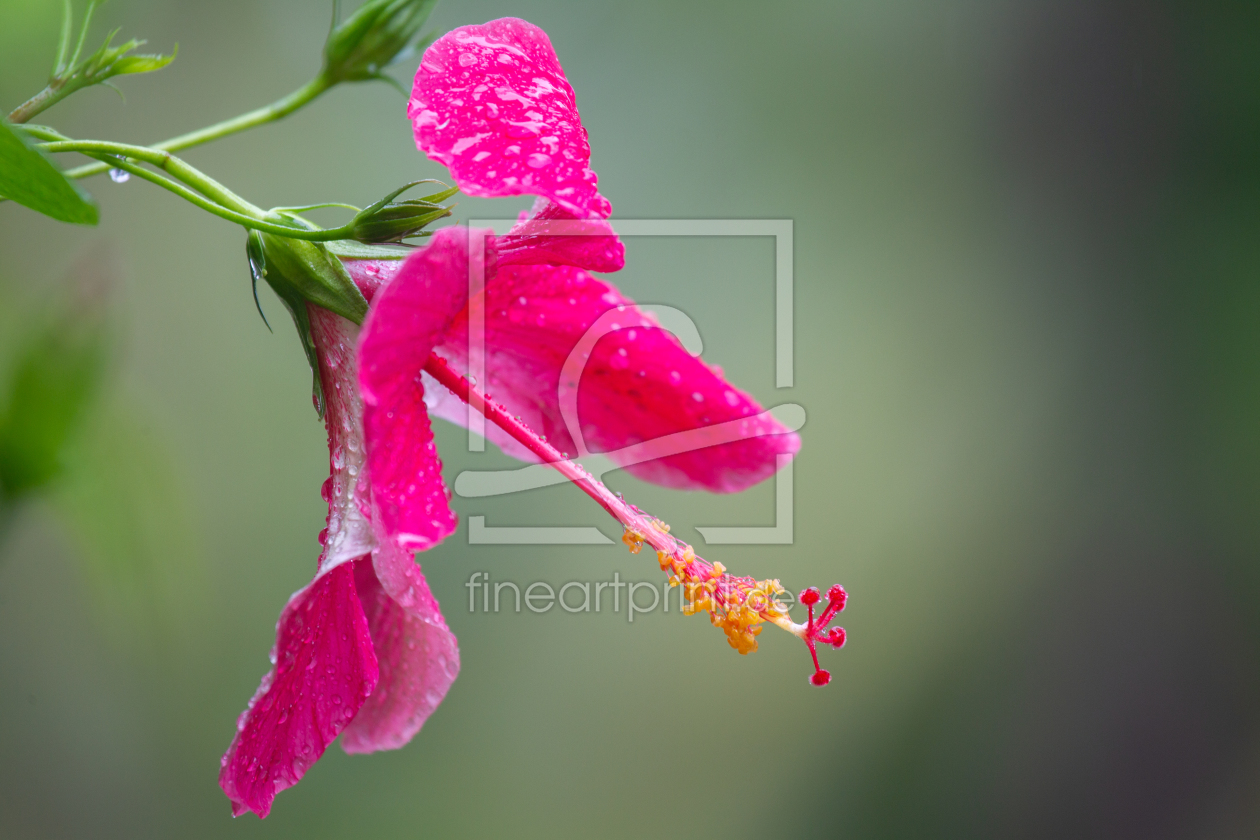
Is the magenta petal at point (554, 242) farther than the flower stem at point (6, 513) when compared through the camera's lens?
No

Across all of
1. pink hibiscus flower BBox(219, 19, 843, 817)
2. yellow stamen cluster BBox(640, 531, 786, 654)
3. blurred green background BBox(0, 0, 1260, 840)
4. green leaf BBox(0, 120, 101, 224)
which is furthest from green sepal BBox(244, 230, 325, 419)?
blurred green background BBox(0, 0, 1260, 840)

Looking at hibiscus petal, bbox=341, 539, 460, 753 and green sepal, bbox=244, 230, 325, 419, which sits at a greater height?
green sepal, bbox=244, 230, 325, 419

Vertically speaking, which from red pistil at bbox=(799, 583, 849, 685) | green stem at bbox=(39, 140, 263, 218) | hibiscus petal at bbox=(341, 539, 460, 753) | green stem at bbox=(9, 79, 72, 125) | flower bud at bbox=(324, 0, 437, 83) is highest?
flower bud at bbox=(324, 0, 437, 83)

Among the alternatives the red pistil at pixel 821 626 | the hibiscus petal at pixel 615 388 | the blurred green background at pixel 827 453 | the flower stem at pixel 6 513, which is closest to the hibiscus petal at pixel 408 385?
the hibiscus petal at pixel 615 388

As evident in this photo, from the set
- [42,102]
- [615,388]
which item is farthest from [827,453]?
[42,102]

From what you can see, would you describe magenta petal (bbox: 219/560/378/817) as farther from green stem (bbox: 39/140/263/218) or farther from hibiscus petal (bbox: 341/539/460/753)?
green stem (bbox: 39/140/263/218)

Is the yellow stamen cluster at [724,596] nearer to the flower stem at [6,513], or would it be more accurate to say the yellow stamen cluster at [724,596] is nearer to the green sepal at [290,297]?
the green sepal at [290,297]

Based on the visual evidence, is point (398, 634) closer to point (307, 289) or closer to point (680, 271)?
point (307, 289)

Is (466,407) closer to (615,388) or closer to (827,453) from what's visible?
(615,388)
